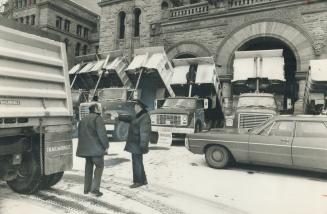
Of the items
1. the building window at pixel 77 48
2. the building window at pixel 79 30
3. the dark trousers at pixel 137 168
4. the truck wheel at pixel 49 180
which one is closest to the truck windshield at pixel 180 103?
the dark trousers at pixel 137 168

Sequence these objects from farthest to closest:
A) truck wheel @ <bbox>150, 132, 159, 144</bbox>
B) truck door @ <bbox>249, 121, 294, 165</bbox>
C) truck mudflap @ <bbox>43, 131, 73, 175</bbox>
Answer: truck wheel @ <bbox>150, 132, 159, 144</bbox> → truck door @ <bbox>249, 121, 294, 165</bbox> → truck mudflap @ <bbox>43, 131, 73, 175</bbox>

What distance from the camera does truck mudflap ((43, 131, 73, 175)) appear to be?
5499 mm

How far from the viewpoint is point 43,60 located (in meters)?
5.69

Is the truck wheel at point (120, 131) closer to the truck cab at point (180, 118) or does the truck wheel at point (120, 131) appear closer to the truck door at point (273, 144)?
the truck cab at point (180, 118)

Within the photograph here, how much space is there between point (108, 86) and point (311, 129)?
1330 centimetres

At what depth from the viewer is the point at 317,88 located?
13625 mm

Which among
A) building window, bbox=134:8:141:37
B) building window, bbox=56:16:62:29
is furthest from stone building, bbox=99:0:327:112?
building window, bbox=56:16:62:29

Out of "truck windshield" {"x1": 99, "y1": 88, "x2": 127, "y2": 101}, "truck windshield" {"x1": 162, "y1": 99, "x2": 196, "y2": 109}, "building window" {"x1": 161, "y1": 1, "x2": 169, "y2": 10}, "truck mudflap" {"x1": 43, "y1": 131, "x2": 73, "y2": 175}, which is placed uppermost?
"building window" {"x1": 161, "y1": 1, "x2": 169, "y2": 10}

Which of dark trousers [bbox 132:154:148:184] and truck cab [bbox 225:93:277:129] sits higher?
truck cab [bbox 225:93:277:129]

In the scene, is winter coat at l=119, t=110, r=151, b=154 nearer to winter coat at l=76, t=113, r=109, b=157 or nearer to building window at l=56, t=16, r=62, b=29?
winter coat at l=76, t=113, r=109, b=157

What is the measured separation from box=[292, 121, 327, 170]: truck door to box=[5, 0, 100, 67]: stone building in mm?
30625

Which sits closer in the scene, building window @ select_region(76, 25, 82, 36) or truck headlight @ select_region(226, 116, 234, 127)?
truck headlight @ select_region(226, 116, 234, 127)

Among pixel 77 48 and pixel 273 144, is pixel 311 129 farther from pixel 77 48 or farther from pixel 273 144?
pixel 77 48

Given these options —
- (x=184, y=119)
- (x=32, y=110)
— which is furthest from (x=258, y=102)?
(x=32, y=110)
